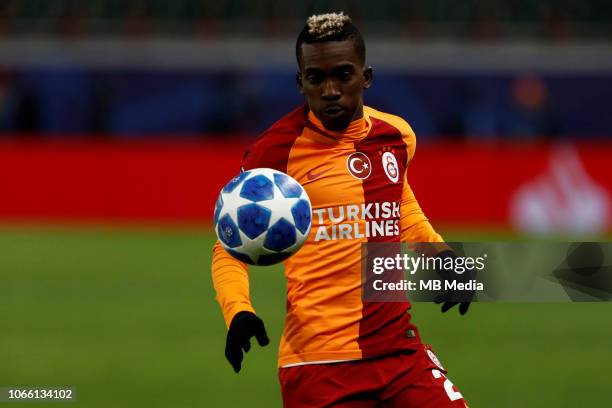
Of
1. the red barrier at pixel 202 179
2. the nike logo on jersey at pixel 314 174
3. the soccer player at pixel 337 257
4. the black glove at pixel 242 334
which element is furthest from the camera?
the red barrier at pixel 202 179

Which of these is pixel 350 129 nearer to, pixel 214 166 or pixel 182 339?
pixel 182 339

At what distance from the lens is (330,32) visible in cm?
447

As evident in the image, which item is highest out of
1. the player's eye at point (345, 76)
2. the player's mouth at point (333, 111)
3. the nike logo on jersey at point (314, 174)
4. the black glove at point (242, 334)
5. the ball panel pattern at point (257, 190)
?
the player's eye at point (345, 76)

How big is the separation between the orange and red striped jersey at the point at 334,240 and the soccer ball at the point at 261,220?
0.79 feet

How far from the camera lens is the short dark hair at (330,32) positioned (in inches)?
176

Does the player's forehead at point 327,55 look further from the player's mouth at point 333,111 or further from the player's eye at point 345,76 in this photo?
the player's mouth at point 333,111

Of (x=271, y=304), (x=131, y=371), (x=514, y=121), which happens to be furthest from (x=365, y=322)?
(x=514, y=121)

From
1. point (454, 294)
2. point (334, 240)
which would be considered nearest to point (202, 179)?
point (454, 294)

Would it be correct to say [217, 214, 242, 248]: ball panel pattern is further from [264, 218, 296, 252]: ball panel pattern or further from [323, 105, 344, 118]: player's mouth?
[323, 105, 344, 118]: player's mouth

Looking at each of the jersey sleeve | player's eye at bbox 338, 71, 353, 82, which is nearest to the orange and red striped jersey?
the jersey sleeve

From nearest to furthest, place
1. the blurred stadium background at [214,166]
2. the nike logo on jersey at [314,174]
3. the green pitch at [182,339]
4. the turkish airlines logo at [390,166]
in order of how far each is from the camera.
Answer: the nike logo on jersey at [314,174] → the turkish airlines logo at [390,166] → the green pitch at [182,339] → the blurred stadium background at [214,166]

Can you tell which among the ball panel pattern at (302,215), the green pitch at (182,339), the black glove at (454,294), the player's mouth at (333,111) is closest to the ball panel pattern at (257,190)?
the ball panel pattern at (302,215)

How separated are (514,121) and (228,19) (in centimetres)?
647

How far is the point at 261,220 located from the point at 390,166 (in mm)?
798
